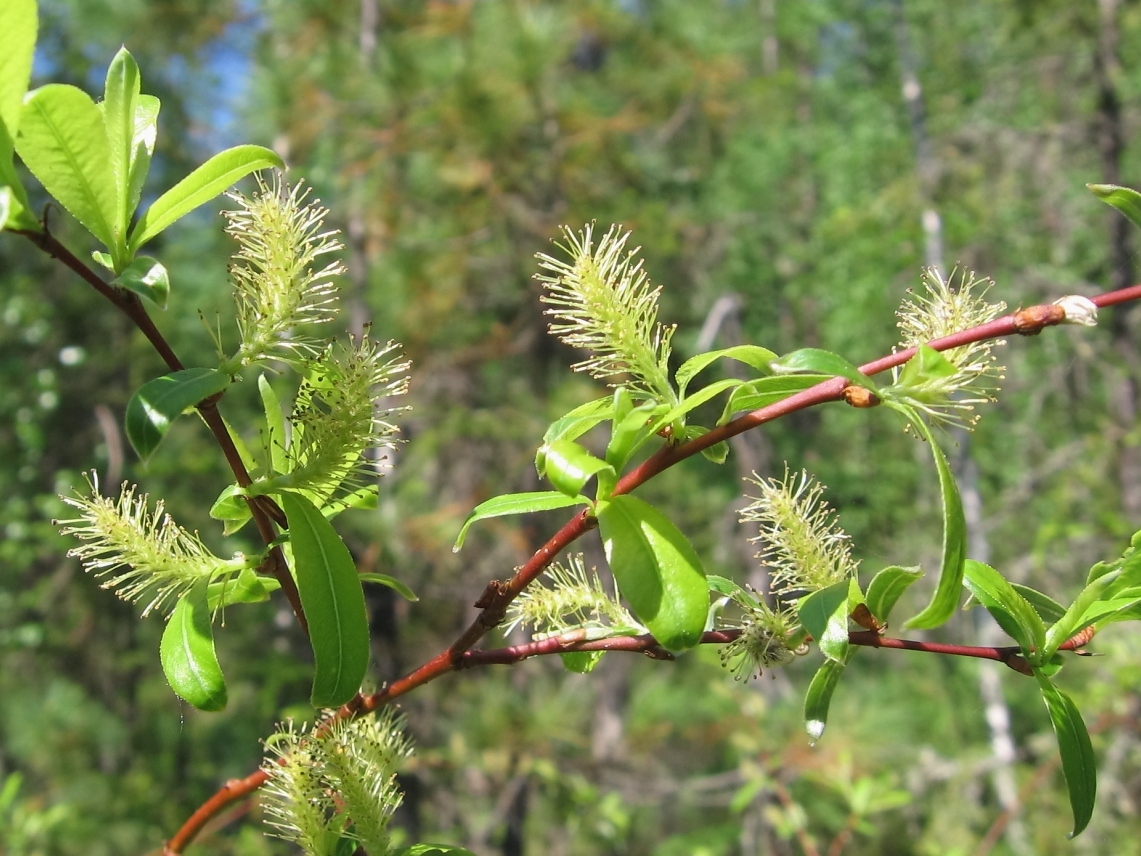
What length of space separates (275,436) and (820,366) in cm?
39

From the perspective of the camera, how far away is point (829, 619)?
1.76 ft

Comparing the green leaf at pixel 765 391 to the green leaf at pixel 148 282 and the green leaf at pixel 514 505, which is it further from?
the green leaf at pixel 148 282

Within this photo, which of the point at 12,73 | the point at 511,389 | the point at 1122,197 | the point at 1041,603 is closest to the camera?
the point at 12,73

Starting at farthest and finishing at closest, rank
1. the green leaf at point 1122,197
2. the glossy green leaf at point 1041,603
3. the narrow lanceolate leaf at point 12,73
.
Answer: the glossy green leaf at point 1041,603, the green leaf at point 1122,197, the narrow lanceolate leaf at point 12,73

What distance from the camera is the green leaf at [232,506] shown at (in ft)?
1.99

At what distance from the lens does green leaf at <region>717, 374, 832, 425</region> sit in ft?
1.87

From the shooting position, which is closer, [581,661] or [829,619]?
[829,619]

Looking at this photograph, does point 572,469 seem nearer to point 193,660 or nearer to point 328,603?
point 328,603

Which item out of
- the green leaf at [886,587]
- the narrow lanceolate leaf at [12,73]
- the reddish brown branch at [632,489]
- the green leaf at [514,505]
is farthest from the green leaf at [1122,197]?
the narrow lanceolate leaf at [12,73]

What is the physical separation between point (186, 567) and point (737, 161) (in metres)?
7.65

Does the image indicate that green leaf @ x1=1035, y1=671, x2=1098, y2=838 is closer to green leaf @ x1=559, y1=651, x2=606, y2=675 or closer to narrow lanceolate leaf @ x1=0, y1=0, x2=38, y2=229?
green leaf @ x1=559, y1=651, x2=606, y2=675

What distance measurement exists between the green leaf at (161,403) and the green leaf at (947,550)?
16.9 inches

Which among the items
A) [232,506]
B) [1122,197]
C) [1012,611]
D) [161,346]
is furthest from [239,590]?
[1122,197]

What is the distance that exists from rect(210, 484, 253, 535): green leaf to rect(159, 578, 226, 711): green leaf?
7 cm
